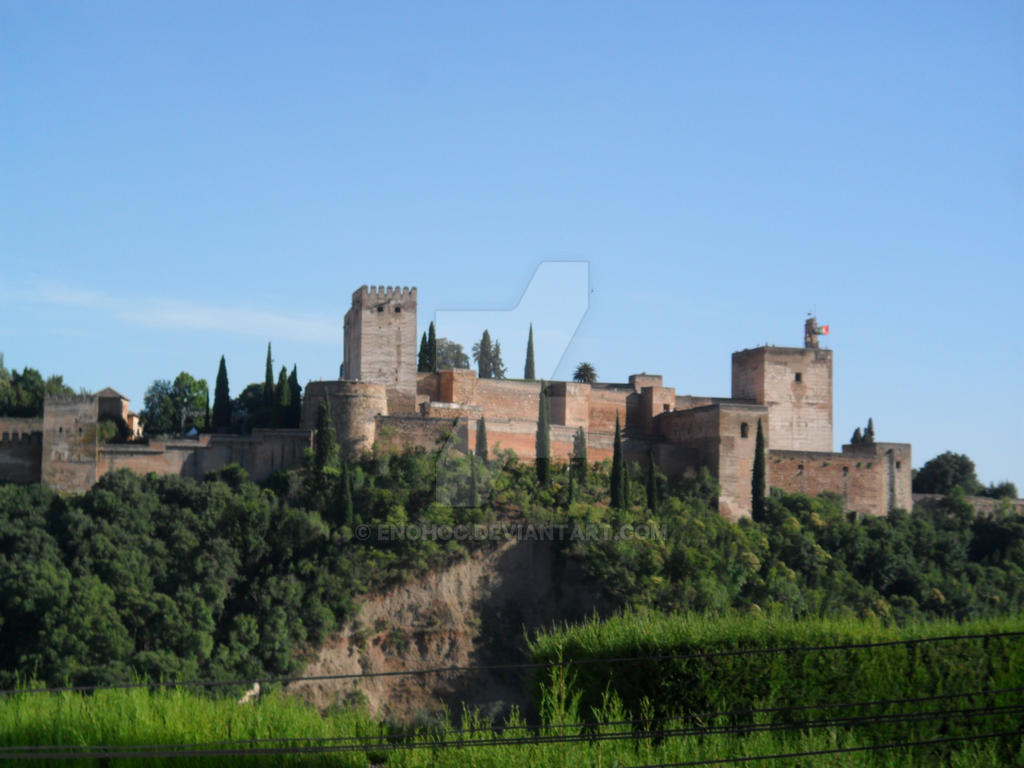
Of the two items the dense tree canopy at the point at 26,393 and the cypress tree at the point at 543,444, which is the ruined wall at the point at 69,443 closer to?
the dense tree canopy at the point at 26,393

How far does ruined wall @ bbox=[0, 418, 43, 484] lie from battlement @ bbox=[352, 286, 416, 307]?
9365 millimetres

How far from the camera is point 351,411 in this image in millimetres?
35219

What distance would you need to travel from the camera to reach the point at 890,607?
1328 inches

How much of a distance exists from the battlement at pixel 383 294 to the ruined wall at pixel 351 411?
150 inches

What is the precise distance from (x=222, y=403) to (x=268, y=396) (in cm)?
139

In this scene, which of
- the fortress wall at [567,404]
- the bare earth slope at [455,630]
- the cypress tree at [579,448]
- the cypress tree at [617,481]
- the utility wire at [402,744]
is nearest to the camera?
the utility wire at [402,744]

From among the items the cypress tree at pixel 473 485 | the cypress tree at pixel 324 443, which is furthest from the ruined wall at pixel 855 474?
the cypress tree at pixel 324 443

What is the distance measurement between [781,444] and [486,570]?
11.3 m

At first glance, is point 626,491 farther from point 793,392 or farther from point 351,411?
point 793,392

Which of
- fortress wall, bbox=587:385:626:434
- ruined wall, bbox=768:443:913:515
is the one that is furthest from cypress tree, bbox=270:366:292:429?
ruined wall, bbox=768:443:913:515

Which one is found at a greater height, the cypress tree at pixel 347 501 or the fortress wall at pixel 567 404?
the fortress wall at pixel 567 404

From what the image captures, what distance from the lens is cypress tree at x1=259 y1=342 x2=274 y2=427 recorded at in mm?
38531

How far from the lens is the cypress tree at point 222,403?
1519 inches

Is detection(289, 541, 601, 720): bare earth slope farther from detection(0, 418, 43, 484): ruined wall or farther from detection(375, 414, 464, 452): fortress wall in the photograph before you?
detection(0, 418, 43, 484): ruined wall
